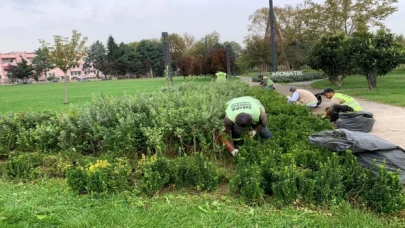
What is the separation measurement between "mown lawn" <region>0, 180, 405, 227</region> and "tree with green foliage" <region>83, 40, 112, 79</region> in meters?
71.1

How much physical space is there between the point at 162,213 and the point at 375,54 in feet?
41.2

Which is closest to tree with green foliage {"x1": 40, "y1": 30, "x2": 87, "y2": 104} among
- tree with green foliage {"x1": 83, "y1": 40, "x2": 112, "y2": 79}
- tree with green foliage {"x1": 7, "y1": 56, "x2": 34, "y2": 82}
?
tree with green foliage {"x1": 83, "y1": 40, "x2": 112, "y2": 79}

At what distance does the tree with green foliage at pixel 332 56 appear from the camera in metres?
15.1

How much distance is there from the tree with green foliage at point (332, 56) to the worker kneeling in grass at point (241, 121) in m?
12.1

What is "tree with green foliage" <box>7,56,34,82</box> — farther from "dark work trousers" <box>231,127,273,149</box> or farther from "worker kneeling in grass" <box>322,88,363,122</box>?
"dark work trousers" <box>231,127,273,149</box>

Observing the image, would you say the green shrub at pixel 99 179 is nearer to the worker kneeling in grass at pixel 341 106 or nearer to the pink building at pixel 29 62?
the worker kneeling in grass at pixel 341 106

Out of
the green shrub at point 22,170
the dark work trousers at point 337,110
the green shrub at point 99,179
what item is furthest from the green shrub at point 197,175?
the dark work trousers at point 337,110

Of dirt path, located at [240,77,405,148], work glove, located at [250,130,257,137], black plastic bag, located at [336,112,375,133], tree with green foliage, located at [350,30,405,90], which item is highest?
tree with green foliage, located at [350,30,405,90]

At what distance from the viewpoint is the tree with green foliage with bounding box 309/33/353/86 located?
15109 mm

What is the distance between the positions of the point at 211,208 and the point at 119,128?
6.46 ft

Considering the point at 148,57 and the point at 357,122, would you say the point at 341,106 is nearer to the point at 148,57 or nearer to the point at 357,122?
the point at 357,122

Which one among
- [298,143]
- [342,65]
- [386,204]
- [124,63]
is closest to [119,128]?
[298,143]

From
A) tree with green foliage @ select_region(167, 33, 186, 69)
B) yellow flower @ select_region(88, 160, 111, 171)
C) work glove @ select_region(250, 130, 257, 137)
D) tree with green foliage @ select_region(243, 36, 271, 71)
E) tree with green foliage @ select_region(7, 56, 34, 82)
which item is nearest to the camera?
yellow flower @ select_region(88, 160, 111, 171)

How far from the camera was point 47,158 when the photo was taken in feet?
13.8
